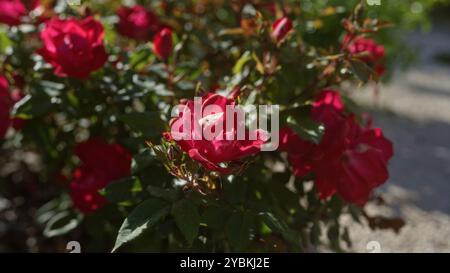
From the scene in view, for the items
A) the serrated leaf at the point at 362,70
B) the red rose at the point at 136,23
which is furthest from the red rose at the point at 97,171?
the serrated leaf at the point at 362,70

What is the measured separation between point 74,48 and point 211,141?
0.47 metres

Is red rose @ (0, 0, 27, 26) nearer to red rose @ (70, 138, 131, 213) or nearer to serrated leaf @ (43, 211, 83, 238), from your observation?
red rose @ (70, 138, 131, 213)

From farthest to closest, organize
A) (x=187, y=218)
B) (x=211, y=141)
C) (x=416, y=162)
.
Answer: (x=416, y=162)
(x=187, y=218)
(x=211, y=141)

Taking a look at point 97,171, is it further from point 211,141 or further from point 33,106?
point 211,141

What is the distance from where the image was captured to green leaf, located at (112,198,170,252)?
868 millimetres

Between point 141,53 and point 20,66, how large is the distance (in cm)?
31

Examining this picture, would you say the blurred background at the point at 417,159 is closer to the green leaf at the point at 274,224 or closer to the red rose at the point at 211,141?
the green leaf at the point at 274,224

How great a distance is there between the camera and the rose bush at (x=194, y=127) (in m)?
0.94

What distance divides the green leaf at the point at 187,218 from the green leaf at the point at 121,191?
17 cm

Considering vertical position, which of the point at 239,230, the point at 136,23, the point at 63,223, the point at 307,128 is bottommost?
the point at 63,223

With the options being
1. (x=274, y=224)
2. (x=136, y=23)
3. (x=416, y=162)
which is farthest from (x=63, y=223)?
(x=416, y=162)

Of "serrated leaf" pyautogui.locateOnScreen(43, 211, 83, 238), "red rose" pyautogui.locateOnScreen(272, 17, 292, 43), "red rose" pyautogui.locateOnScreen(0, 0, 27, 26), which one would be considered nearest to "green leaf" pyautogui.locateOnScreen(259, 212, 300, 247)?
"red rose" pyautogui.locateOnScreen(272, 17, 292, 43)

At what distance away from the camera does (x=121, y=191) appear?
1.08 m
